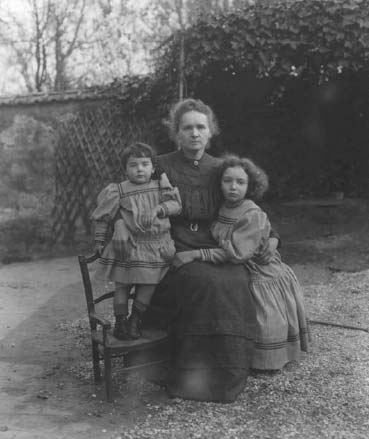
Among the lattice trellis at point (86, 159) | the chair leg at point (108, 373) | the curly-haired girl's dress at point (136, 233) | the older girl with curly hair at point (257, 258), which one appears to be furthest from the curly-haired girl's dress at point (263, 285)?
the lattice trellis at point (86, 159)

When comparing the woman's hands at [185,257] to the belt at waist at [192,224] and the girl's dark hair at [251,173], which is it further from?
the girl's dark hair at [251,173]

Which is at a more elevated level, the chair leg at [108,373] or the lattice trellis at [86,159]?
the lattice trellis at [86,159]

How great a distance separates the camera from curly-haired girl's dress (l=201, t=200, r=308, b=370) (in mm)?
3080

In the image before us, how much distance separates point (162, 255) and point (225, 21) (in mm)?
4258

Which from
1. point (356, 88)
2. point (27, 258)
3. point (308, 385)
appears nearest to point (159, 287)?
point (308, 385)

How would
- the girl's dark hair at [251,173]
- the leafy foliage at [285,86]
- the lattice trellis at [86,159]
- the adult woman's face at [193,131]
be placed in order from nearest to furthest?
the girl's dark hair at [251,173] → the adult woman's face at [193,131] → the leafy foliage at [285,86] → the lattice trellis at [86,159]

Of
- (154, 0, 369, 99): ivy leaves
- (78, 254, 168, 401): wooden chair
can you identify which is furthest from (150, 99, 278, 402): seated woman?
(154, 0, 369, 99): ivy leaves

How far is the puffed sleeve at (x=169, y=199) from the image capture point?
3066mm

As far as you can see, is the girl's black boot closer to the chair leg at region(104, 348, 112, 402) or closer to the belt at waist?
the chair leg at region(104, 348, 112, 402)

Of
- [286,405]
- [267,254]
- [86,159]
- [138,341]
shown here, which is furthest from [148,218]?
[86,159]

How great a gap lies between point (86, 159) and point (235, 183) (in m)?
5.29

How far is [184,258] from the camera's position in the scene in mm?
3061

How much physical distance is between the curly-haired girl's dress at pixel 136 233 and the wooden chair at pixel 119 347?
19 centimetres

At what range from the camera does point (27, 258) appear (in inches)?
303
